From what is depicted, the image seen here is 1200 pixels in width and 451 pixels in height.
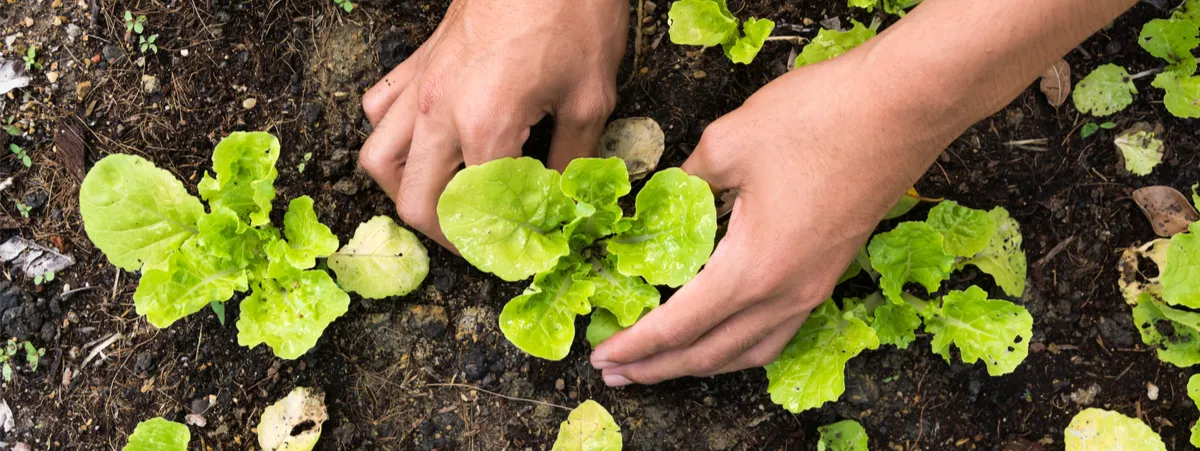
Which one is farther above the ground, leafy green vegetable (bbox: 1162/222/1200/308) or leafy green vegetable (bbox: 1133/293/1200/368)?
leafy green vegetable (bbox: 1162/222/1200/308)

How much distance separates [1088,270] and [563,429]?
1.86m

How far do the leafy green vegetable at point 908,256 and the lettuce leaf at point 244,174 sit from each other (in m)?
1.78

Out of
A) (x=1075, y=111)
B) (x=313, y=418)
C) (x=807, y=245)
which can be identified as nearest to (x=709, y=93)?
(x=807, y=245)

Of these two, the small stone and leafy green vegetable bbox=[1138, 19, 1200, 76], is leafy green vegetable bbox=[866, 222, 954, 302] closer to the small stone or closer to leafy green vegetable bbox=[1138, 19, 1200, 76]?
leafy green vegetable bbox=[1138, 19, 1200, 76]

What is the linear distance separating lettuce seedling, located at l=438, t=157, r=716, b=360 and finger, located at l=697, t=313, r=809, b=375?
29 centimetres

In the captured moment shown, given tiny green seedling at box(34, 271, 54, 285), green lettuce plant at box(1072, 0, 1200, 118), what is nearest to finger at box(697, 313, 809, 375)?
green lettuce plant at box(1072, 0, 1200, 118)

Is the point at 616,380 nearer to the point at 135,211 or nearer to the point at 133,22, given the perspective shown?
the point at 135,211

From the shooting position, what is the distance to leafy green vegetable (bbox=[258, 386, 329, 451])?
101 inches

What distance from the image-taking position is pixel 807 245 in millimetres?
2004

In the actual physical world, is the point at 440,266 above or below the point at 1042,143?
below

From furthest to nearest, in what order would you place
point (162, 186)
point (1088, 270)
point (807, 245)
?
point (1088, 270)
point (162, 186)
point (807, 245)

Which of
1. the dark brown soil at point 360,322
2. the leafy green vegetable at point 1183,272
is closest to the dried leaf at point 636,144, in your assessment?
the dark brown soil at point 360,322

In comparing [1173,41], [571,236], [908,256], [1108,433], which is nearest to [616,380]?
[571,236]

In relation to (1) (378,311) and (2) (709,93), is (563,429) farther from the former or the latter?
(2) (709,93)
